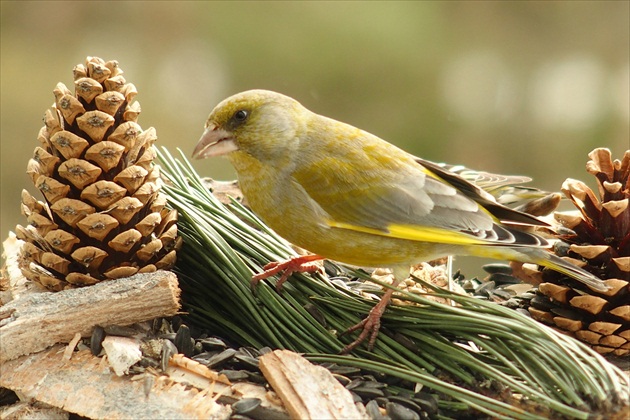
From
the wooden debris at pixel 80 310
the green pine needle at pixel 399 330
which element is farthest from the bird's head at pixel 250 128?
the wooden debris at pixel 80 310

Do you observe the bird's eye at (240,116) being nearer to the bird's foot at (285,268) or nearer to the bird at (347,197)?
the bird at (347,197)

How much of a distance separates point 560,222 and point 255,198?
0.59m

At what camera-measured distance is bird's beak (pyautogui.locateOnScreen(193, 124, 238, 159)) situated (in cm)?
155

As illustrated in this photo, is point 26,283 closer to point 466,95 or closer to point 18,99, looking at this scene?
point 18,99

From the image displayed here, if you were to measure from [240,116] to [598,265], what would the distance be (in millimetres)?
724

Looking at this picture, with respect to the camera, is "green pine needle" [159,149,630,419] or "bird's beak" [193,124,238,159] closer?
"green pine needle" [159,149,630,419]

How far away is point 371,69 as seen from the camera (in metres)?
3.27

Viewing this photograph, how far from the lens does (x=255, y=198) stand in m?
1.58

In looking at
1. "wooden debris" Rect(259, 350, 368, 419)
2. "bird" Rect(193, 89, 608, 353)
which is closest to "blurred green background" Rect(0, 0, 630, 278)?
"bird" Rect(193, 89, 608, 353)

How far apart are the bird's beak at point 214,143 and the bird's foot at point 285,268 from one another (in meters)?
0.24

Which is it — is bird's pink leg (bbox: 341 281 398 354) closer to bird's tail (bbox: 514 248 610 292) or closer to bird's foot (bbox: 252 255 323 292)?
bird's foot (bbox: 252 255 323 292)

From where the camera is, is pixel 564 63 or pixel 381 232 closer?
pixel 381 232

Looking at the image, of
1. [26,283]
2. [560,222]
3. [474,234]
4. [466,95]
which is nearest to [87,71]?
[26,283]

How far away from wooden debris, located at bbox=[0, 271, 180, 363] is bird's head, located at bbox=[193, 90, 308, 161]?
0.32 meters
